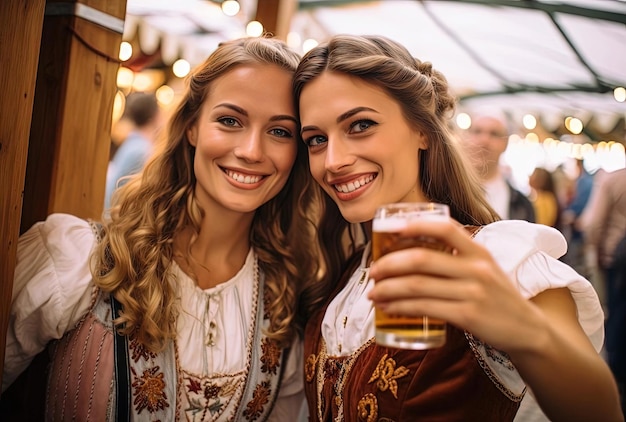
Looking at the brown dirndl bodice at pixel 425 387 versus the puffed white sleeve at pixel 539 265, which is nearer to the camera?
the puffed white sleeve at pixel 539 265

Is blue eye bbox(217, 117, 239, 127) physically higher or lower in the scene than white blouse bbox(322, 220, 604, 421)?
higher

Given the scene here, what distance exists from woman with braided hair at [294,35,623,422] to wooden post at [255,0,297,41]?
1.24m

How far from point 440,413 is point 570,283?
16.9 inches

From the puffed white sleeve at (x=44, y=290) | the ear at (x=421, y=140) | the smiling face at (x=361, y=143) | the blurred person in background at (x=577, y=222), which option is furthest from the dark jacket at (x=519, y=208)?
the puffed white sleeve at (x=44, y=290)

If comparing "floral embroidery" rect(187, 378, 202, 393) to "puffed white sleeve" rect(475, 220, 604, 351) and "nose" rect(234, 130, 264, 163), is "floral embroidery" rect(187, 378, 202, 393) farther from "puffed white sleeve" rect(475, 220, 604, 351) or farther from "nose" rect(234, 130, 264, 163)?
"puffed white sleeve" rect(475, 220, 604, 351)

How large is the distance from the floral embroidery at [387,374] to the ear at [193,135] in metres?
1.01

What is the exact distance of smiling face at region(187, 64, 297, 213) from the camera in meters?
1.82

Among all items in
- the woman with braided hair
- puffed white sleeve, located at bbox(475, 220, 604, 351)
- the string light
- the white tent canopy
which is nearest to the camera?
the woman with braided hair

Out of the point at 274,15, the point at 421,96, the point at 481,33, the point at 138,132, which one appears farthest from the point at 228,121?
the point at 481,33

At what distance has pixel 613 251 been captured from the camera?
3.81m

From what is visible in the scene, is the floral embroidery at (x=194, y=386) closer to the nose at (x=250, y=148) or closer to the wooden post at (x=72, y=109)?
the wooden post at (x=72, y=109)

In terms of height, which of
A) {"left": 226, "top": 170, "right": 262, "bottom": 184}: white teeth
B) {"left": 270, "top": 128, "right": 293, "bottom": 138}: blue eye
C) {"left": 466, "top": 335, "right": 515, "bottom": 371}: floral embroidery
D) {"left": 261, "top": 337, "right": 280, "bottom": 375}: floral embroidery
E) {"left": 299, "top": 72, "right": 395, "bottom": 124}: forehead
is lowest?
{"left": 261, "top": 337, "right": 280, "bottom": 375}: floral embroidery

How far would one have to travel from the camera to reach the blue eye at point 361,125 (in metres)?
1.62

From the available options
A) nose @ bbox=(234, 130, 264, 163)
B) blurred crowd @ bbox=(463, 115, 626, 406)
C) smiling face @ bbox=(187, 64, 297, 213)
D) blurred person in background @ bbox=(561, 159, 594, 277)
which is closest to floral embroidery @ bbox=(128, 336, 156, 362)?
smiling face @ bbox=(187, 64, 297, 213)
